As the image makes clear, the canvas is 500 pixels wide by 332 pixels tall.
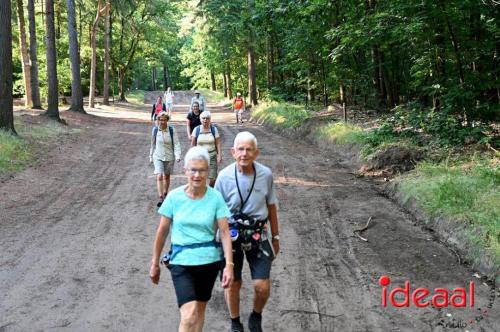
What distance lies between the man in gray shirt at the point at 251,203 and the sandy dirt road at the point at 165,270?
0.66 m

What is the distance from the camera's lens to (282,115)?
23.5 m

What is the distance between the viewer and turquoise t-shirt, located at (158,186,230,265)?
3.85 metres

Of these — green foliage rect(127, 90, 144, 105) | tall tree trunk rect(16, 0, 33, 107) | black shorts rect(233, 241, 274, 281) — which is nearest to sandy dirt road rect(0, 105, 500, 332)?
black shorts rect(233, 241, 274, 281)

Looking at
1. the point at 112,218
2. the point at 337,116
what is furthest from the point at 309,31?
the point at 112,218

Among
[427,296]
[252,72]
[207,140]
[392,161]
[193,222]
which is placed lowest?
[427,296]

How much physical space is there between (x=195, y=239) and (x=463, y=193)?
5.90 metres

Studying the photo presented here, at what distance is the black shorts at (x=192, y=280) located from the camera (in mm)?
3805

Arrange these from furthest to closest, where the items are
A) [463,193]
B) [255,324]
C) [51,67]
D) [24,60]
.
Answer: [24,60], [51,67], [463,193], [255,324]

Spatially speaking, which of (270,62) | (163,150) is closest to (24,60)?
(270,62)

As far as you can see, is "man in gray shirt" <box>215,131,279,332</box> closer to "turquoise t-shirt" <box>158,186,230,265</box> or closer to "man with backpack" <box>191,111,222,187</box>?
"turquoise t-shirt" <box>158,186,230,265</box>

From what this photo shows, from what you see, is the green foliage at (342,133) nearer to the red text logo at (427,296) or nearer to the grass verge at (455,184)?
the grass verge at (455,184)

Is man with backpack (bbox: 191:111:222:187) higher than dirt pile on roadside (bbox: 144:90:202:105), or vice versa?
dirt pile on roadside (bbox: 144:90:202:105)

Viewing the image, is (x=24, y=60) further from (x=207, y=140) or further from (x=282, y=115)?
(x=207, y=140)

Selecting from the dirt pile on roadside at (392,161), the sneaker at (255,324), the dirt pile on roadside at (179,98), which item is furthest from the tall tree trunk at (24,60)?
the dirt pile on roadside at (179,98)
